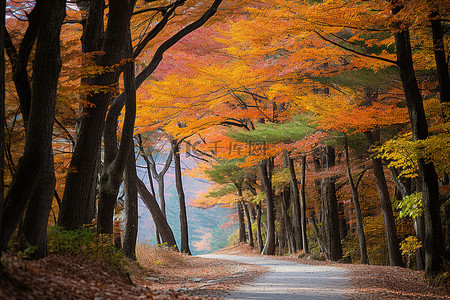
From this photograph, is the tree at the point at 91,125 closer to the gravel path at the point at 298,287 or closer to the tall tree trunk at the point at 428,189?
the gravel path at the point at 298,287

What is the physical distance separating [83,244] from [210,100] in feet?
28.1

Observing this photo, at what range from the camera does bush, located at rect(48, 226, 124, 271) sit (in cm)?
586

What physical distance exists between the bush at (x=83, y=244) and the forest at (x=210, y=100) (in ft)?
0.13

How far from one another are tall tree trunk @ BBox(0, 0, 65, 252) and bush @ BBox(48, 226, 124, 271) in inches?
70.2

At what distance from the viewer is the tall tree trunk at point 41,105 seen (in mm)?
4188

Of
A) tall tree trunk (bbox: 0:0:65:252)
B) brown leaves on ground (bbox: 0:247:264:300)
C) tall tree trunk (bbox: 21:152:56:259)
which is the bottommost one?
brown leaves on ground (bbox: 0:247:264:300)

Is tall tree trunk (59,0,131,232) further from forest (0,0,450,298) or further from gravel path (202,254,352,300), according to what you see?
gravel path (202,254,352,300)

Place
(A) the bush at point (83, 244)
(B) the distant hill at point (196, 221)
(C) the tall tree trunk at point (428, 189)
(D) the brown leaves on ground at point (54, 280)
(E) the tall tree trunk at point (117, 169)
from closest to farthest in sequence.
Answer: (D) the brown leaves on ground at point (54, 280) → (A) the bush at point (83, 244) → (E) the tall tree trunk at point (117, 169) → (C) the tall tree trunk at point (428, 189) → (B) the distant hill at point (196, 221)

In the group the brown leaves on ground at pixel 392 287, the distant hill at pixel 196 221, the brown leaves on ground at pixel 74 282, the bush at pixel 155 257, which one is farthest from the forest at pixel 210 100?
the distant hill at pixel 196 221

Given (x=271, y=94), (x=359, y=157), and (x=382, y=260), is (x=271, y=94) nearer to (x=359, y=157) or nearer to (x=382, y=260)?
(x=359, y=157)

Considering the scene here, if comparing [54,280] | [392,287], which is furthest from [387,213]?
[54,280]

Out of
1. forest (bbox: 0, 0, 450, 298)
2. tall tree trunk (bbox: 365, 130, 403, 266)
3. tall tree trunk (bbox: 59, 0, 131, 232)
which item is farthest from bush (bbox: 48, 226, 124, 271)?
tall tree trunk (bbox: 365, 130, 403, 266)

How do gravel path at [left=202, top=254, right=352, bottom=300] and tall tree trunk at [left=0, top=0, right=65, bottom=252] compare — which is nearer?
tall tree trunk at [left=0, top=0, right=65, bottom=252]

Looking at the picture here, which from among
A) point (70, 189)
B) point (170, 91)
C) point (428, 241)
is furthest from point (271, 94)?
point (70, 189)
